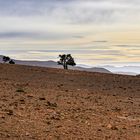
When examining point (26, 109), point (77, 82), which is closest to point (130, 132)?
point (26, 109)

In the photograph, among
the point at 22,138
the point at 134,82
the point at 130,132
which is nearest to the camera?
the point at 22,138

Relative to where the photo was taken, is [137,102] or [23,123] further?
[137,102]

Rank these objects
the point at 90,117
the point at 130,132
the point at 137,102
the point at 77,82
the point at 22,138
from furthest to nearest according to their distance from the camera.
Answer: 1. the point at 77,82
2. the point at 137,102
3. the point at 90,117
4. the point at 130,132
5. the point at 22,138

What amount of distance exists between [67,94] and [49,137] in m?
8.41

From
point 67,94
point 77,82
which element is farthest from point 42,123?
point 77,82

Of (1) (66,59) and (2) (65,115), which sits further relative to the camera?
(1) (66,59)

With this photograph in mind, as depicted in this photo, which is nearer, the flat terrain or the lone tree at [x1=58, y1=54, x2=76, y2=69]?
the flat terrain

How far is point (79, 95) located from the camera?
18.8m

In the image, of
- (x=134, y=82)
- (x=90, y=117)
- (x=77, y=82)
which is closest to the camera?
(x=90, y=117)

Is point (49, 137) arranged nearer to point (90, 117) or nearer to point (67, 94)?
point (90, 117)

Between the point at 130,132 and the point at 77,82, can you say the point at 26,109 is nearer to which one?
the point at 130,132

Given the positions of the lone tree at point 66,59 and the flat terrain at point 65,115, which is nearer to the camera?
the flat terrain at point 65,115

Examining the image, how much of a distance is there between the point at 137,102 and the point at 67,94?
3052 millimetres

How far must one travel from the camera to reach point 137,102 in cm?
1812
